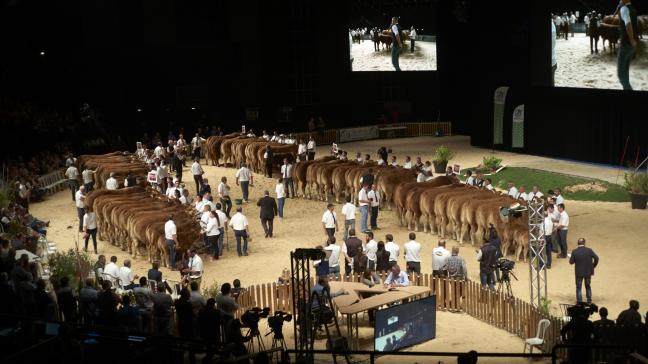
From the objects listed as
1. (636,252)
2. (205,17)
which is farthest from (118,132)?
(636,252)

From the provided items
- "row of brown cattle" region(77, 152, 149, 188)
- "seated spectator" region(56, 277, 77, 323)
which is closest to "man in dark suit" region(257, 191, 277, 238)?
"row of brown cattle" region(77, 152, 149, 188)

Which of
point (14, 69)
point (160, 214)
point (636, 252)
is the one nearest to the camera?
point (636, 252)

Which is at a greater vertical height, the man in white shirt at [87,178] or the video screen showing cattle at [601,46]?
the video screen showing cattle at [601,46]

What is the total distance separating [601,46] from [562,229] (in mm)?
10803

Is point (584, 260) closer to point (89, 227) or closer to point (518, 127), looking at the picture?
point (89, 227)

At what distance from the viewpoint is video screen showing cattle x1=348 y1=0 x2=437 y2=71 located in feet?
141

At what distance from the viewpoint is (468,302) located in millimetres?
17750

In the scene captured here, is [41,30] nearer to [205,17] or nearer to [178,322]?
[205,17]

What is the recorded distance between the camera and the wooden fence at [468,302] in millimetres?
16203

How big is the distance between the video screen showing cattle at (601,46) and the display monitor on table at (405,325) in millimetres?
15496

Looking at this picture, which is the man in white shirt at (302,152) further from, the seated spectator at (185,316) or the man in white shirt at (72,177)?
the seated spectator at (185,316)

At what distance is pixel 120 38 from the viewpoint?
41.6m

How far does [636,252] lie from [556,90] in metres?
13.5

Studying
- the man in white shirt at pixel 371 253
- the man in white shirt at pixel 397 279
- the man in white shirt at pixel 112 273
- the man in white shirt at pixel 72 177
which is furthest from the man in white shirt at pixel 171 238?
the man in white shirt at pixel 72 177
